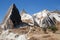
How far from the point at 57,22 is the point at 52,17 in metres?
1.98

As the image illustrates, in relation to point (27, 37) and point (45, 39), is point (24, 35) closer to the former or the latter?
point (27, 37)

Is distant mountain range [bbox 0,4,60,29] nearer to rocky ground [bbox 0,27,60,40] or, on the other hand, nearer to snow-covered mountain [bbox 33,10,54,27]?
snow-covered mountain [bbox 33,10,54,27]

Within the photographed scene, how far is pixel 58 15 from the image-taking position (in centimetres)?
6225

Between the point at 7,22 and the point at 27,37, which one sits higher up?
the point at 7,22

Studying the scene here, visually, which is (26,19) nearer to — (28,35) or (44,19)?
(44,19)

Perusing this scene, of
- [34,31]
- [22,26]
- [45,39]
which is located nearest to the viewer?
[45,39]

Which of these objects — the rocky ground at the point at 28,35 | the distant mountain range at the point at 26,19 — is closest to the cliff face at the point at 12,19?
the distant mountain range at the point at 26,19

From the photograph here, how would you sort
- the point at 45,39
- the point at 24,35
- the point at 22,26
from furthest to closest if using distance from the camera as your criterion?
→ the point at 22,26 → the point at 24,35 → the point at 45,39

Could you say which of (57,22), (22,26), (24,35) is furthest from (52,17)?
(24,35)

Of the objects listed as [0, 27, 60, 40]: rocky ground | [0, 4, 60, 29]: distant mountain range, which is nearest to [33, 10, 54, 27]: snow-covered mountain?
[0, 4, 60, 29]: distant mountain range

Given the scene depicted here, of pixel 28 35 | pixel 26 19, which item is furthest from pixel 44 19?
pixel 28 35

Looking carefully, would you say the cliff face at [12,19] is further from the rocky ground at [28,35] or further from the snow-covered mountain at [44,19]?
the snow-covered mountain at [44,19]

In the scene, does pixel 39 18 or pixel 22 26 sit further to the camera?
pixel 39 18

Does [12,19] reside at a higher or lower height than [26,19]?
lower
